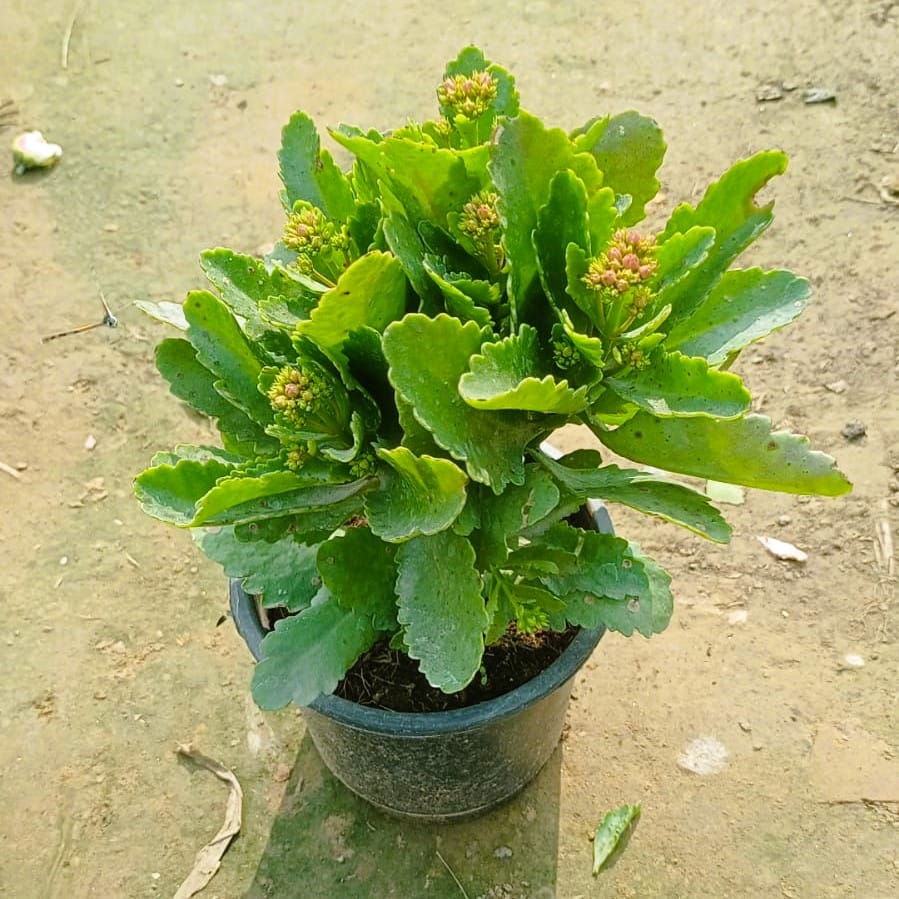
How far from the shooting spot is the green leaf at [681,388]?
1.06 metres

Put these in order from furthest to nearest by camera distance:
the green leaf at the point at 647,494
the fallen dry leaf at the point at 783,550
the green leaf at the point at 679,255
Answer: the fallen dry leaf at the point at 783,550 < the green leaf at the point at 647,494 < the green leaf at the point at 679,255

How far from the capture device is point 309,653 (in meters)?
1.32

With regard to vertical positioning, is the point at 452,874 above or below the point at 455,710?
below

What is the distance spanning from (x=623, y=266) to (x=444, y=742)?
0.89m

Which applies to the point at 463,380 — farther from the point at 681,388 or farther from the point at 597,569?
the point at 597,569

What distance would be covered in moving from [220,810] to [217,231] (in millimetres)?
1728

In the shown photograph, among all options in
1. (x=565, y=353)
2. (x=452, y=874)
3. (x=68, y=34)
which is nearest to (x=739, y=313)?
(x=565, y=353)

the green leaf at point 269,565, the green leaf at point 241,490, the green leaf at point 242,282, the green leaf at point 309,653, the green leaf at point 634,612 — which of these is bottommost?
the green leaf at point 309,653

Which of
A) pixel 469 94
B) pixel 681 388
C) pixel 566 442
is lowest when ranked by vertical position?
pixel 566 442

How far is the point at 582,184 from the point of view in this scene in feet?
3.48

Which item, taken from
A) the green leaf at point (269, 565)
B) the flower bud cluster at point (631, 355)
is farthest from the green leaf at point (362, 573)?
the flower bud cluster at point (631, 355)

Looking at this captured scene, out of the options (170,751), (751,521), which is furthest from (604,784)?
(170,751)

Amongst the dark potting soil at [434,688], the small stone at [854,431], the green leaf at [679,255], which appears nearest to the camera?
the green leaf at [679,255]

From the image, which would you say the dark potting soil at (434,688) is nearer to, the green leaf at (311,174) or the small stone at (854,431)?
the green leaf at (311,174)
